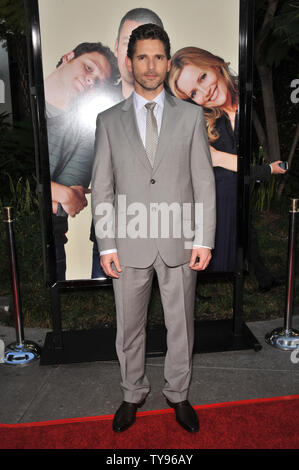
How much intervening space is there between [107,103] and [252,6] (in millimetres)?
1118

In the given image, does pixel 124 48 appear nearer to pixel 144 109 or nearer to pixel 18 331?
pixel 144 109

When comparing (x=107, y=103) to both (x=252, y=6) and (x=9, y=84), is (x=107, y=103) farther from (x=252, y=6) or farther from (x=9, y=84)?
(x=9, y=84)

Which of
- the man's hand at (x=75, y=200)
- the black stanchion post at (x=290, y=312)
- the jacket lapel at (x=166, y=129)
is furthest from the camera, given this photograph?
the black stanchion post at (x=290, y=312)

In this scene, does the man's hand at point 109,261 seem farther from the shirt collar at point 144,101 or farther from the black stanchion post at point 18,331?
the black stanchion post at point 18,331

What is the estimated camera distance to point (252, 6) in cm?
298

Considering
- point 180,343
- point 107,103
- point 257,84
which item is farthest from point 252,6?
point 257,84

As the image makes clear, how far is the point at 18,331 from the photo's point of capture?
11.8ft

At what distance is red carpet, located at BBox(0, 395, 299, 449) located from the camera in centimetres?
251

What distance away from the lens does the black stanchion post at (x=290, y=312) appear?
11.6 ft

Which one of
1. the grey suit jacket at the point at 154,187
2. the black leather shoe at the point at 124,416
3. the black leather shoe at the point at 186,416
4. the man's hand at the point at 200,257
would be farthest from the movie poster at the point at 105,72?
the black leather shoe at the point at 186,416

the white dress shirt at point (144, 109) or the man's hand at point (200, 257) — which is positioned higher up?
the white dress shirt at point (144, 109)

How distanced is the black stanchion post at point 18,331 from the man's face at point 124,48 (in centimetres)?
128

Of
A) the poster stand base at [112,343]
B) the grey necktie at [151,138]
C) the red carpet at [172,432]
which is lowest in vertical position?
the red carpet at [172,432]
